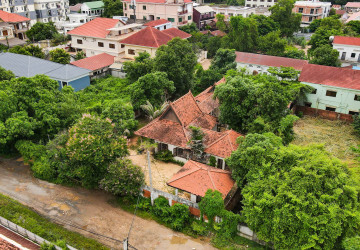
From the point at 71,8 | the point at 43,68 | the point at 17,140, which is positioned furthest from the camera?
the point at 71,8

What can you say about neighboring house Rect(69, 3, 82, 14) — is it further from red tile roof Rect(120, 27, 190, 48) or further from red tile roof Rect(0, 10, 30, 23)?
red tile roof Rect(120, 27, 190, 48)

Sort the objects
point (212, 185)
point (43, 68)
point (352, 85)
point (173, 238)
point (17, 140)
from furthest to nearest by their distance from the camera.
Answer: point (43, 68) → point (352, 85) → point (17, 140) → point (212, 185) → point (173, 238)

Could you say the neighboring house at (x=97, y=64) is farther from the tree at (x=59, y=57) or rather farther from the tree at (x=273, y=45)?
the tree at (x=273, y=45)

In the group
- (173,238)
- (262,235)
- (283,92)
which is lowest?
(173,238)

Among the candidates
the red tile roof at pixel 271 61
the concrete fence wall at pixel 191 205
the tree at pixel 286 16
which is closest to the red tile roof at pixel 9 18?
the red tile roof at pixel 271 61

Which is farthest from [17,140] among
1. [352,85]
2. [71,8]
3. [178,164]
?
[71,8]

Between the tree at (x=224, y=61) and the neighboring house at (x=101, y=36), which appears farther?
the neighboring house at (x=101, y=36)

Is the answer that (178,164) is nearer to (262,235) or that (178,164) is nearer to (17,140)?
(262,235)
